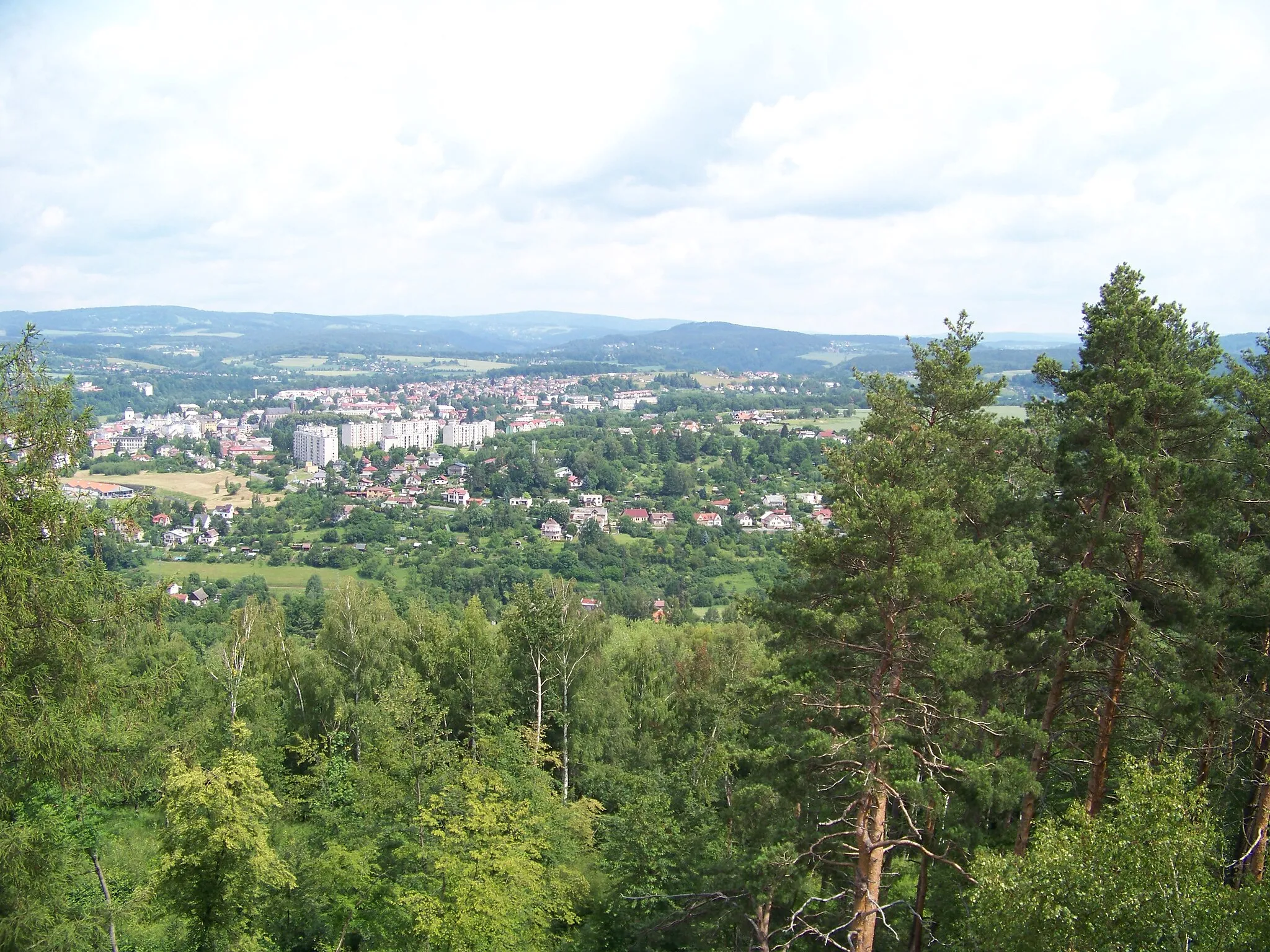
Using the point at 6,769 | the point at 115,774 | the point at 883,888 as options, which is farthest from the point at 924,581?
the point at 6,769

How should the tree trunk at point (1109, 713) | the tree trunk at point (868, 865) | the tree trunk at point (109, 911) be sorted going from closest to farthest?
the tree trunk at point (868, 865)
the tree trunk at point (1109, 713)
the tree trunk at point (109, 911)

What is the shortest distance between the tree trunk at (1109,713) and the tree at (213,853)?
9521 mm

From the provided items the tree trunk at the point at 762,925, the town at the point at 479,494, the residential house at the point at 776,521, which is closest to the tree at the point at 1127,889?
the tree trunk at the point at 762,925

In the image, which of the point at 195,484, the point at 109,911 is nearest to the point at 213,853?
the point at 109,911

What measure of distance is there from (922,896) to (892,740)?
7.83 feet

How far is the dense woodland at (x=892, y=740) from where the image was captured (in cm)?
782

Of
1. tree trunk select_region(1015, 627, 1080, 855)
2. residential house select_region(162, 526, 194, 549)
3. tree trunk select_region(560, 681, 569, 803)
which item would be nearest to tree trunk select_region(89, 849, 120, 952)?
tree trunk select_region(560, 681, 569, 803)

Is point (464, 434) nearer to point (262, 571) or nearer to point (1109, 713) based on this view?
point (262, 571)

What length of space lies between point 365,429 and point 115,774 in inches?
5210

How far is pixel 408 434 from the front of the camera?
136 metres

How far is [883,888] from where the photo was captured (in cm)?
1145

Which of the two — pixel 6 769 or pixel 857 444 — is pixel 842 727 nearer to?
pixel 857 444

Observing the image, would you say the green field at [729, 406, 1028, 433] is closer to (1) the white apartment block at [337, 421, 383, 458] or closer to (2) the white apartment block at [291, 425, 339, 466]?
(1) the white apartment block at [337, 421, 383, 458]

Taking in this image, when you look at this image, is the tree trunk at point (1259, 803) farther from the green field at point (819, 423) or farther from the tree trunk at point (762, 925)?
the green field at point (819, 423)
